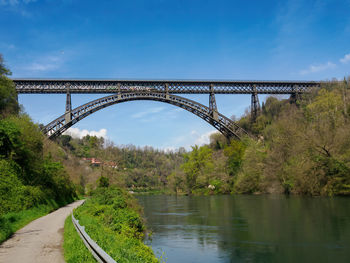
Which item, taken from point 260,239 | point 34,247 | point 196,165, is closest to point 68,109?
point 196,165

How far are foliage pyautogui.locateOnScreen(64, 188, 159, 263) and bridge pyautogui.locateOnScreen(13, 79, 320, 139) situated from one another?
29899 millimetres

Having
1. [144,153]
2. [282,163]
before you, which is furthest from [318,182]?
[144,153]

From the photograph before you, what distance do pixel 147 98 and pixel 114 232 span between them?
39.7m

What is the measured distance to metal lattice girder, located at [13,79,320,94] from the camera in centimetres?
4716

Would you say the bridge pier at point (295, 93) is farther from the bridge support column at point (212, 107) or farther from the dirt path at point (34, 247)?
the dirt path at point (34, 247)

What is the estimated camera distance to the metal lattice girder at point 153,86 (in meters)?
47.2

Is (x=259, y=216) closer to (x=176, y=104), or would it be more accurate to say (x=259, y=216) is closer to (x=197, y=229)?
(x=197, y=229)

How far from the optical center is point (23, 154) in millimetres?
21109

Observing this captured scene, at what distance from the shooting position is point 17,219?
14086mm

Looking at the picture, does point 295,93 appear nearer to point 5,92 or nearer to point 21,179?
point 5,92

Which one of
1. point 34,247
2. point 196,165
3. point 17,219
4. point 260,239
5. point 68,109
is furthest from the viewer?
point 196,165

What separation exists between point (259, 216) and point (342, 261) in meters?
10.3

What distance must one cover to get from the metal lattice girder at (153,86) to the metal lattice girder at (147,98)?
4.00 feet

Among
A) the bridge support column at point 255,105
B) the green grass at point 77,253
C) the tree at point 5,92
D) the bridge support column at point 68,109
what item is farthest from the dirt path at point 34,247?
the bridge support column at point 255,105
